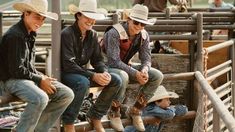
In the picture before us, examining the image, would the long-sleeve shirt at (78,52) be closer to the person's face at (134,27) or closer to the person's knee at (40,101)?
the person's face at (134,27)

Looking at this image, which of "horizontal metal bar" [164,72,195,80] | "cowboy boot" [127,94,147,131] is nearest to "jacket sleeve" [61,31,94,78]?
"cowboy boot" [127,94,147,131]

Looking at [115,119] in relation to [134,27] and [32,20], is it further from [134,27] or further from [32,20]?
[32,20]

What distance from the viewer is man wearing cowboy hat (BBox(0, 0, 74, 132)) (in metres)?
4.62

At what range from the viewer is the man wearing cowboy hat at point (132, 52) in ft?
19.5

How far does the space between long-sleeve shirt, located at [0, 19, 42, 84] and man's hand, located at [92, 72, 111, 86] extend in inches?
28.1

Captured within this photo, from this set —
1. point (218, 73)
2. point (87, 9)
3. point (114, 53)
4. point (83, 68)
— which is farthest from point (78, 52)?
point (218, 73)

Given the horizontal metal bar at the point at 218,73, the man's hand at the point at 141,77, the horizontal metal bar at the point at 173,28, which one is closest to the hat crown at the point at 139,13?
the man's hand at the point at 141,77

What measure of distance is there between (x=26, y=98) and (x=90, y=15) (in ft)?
3.57

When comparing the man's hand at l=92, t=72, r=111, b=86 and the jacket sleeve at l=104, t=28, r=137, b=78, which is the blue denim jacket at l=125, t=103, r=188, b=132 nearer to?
the jacket sleeve at l=104, t=28, r=137, b=78

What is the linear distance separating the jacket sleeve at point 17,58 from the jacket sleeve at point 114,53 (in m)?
1.31

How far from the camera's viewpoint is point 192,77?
23.7 feet

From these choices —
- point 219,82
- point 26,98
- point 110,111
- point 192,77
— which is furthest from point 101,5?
point 26,98

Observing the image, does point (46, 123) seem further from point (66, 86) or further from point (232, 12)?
point (232, 12)

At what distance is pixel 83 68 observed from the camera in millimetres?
5441
